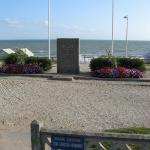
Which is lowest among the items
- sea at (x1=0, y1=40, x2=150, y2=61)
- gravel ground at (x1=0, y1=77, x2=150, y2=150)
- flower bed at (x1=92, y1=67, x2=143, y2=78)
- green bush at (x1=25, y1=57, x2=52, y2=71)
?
sea at (x1=0, y1=40, x2=150, y2=61)

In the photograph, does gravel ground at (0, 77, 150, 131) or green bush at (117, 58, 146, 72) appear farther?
green bush at (117, 58, 146, 72)

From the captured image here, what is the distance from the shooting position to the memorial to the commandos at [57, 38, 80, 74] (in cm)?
2061

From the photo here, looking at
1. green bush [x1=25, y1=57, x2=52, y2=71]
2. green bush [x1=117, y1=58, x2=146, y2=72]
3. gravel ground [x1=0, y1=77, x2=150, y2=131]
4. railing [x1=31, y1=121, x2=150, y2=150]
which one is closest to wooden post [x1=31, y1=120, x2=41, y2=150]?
railing [x1=31, y1=121, x2=150, y2=150]

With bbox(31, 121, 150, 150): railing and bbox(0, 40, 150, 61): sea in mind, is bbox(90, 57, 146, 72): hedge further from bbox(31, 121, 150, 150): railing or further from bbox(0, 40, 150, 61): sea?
bbox(31, 121, 150, 150): railing

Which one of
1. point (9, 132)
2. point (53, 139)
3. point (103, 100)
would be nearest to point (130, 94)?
point (103, 100)

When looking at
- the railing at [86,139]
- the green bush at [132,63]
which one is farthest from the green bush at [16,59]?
the railing at [86,139]

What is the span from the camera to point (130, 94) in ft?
51.9

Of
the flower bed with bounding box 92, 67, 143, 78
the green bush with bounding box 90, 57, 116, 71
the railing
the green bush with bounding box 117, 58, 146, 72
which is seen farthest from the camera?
the green bush with bounding box 117, 58, 146, 72

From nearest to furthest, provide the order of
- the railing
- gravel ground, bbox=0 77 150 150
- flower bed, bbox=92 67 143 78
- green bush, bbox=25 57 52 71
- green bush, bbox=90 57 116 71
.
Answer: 1. the railing
2. gravel ground, bbox=0 77 150 150
3. flower bed, bbox=92 67 143 78
4. green bush, bbox=90 57 116 71
5. green bush, bbox=25 57 52 71

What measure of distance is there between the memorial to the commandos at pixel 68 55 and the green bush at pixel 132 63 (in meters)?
2.08

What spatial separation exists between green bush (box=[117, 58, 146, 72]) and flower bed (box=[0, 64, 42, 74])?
3841mm

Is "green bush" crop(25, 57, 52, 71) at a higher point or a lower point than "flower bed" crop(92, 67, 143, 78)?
higher

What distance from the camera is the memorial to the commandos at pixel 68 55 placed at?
811 inches

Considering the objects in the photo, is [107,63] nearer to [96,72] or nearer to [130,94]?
[96,72]
